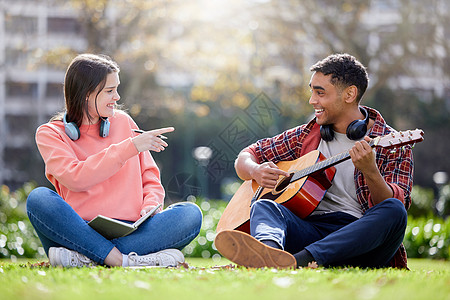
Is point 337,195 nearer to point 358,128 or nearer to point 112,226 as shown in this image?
point 358,128

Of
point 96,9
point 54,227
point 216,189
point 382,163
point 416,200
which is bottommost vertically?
point 216,189

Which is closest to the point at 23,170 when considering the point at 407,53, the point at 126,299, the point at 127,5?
the point at 127,5

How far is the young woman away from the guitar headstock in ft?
4.13

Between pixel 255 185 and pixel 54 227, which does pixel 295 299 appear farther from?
pixel 255 185

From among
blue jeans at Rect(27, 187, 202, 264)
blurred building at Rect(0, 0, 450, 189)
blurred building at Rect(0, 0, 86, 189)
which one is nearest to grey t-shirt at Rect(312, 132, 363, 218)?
blue jeans at Rect(27, 187, 202, 264)

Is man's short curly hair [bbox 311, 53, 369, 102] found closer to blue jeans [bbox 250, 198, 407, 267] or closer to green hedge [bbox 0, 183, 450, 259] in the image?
blue jeans [bbox 250, 198, 407, 267]

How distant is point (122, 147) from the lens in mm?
3775

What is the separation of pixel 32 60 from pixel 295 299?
→ 16.4 meters

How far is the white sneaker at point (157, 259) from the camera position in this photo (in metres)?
3.72

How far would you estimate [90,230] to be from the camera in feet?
12.0

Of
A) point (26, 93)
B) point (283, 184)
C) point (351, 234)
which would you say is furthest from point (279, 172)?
point (26, 93)

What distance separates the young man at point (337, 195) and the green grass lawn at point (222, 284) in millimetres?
169

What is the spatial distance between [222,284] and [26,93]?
40.2 metres

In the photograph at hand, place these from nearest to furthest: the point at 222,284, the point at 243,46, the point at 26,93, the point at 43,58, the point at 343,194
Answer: the point at 222,284 → the point at 343,194 → the point at 43,58 → the point at 243,46 → the point at 26,93
